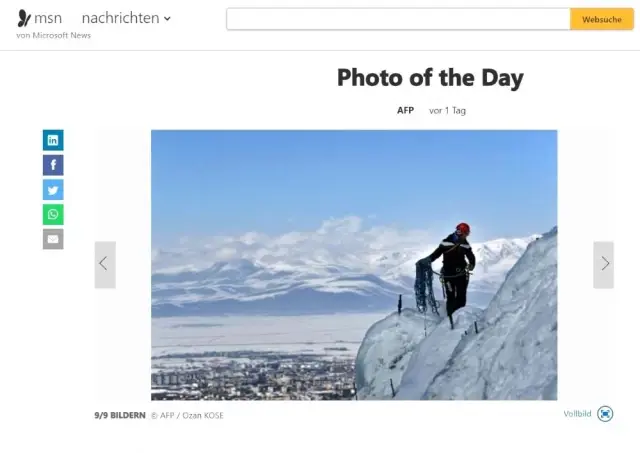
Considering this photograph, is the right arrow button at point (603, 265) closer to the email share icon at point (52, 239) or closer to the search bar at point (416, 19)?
the search bar at point (416, 19)

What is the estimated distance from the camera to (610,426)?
6.13 metres

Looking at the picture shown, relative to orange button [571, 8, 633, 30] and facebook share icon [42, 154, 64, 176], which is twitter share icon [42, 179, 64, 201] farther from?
orange button [571, 8, 633, 30]

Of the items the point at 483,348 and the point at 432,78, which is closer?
the point at 432,78

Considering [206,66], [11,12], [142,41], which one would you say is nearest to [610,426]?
[206,66]

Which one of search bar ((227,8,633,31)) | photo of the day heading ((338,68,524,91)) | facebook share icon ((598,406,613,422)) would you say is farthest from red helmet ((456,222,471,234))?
facebook share icon ((598,406,613,422))

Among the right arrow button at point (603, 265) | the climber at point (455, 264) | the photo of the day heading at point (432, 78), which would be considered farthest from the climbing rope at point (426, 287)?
the photo of the day heading at point (432, 78)

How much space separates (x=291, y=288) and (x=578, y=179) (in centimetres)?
259

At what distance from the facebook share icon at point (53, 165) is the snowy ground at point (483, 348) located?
316 cm

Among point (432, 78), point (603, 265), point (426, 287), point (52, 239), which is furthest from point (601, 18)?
point (52, 239)

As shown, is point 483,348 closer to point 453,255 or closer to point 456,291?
point 456,291

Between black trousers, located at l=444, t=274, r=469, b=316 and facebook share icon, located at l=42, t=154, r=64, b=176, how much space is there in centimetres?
358

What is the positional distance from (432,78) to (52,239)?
3.23m

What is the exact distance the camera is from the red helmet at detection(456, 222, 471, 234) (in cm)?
680

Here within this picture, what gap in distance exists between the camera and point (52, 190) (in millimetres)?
6156
